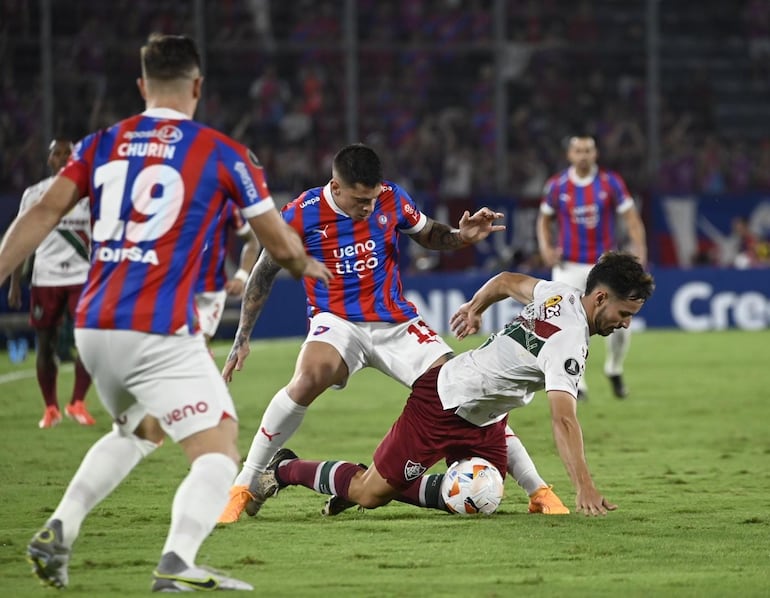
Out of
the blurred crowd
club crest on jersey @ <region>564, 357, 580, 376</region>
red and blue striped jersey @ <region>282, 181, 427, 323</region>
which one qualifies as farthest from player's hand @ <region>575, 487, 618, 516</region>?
the blurred crowd

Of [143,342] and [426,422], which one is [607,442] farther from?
[143,342]

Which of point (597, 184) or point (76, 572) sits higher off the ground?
point (597, 184)

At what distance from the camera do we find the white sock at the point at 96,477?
5078 millimetres

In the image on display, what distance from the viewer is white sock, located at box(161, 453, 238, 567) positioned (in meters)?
4.89

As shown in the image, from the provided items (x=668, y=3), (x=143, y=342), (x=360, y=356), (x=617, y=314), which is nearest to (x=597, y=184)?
(x=360, y=356)

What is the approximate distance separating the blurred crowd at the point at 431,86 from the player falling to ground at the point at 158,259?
1446 cm

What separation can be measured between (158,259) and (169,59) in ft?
2.31

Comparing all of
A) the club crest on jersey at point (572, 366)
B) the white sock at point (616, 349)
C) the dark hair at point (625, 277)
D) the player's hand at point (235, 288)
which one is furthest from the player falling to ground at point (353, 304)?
the white sock at point (616, 349)

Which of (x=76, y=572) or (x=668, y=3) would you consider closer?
(x=76, y=572)

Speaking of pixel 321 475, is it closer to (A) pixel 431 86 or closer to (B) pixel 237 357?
(B) pixel 237 357

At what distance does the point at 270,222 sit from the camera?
16.7 ft

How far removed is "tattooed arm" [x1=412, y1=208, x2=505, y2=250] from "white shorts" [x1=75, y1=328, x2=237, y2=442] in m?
2.24

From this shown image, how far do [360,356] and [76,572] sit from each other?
100.0 inches

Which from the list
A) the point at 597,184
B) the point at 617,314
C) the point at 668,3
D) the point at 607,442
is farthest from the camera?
the point at 668,3
